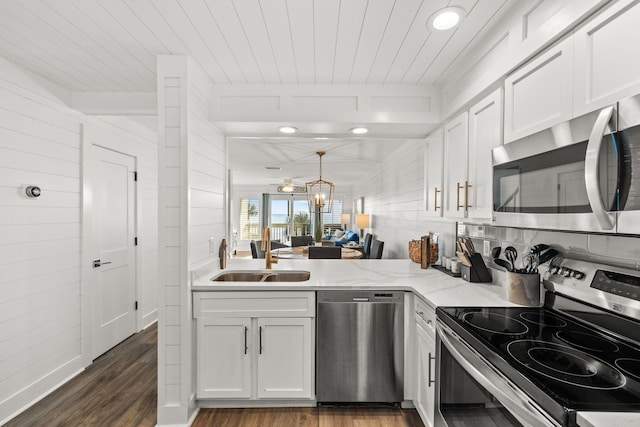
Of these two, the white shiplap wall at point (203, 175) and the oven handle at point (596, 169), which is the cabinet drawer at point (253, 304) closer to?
the white shiplap wall at point (203, 175)

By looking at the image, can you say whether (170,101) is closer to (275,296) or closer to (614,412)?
(275,296)

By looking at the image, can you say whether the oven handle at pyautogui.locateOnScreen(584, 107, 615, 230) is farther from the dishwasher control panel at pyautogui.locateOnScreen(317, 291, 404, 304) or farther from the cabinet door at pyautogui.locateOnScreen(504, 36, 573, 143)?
the dishwasher control panel at pyautogui.locateOnScreen(317, 291, 404, 304)

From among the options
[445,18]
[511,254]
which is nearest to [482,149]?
[511,254]

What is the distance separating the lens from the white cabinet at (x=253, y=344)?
2154mm

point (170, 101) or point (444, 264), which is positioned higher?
point (170, 101)

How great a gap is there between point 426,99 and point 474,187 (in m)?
0.95

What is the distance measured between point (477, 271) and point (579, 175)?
1258mm

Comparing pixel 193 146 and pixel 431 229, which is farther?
pixel 431 229

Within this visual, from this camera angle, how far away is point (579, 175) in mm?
1081

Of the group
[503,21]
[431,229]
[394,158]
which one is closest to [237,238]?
[394,158]

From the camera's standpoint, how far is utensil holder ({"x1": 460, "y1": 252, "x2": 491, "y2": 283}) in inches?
86.4

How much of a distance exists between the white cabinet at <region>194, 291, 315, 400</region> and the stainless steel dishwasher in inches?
4.2

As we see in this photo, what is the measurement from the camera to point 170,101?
6.82ft

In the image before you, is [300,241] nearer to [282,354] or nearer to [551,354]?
[282,354]
